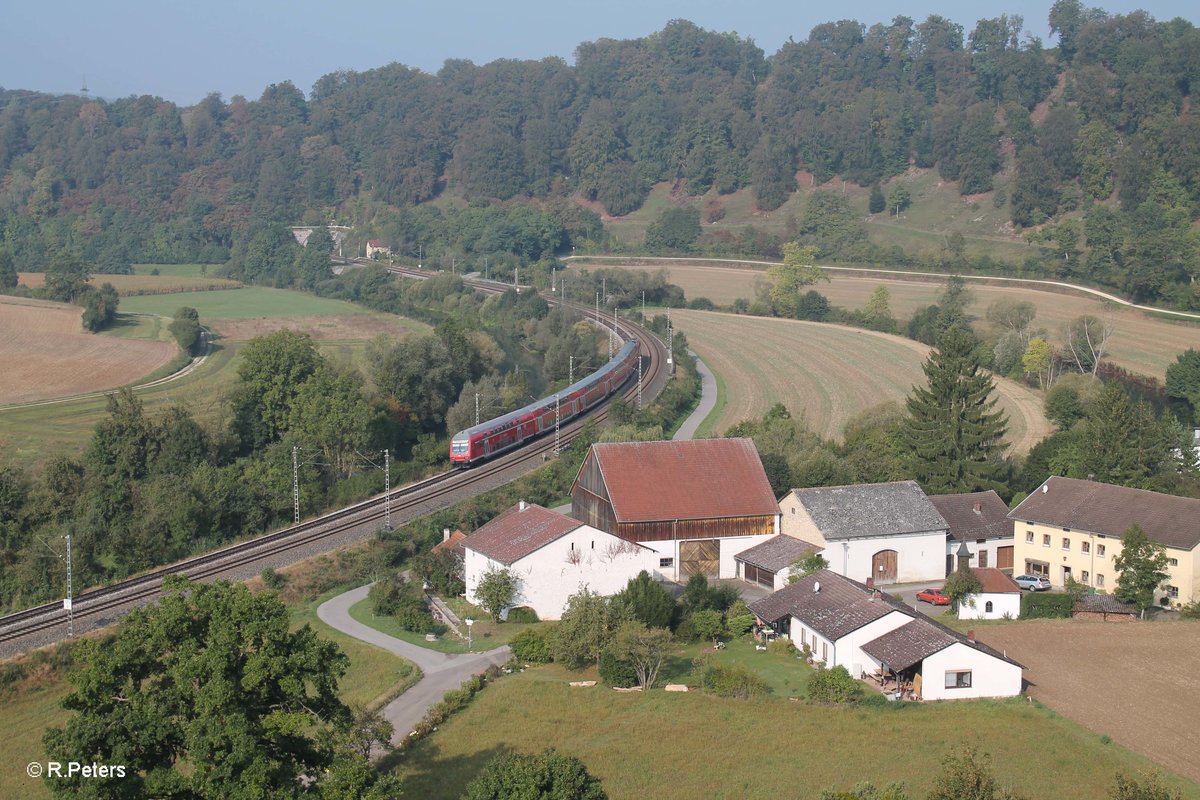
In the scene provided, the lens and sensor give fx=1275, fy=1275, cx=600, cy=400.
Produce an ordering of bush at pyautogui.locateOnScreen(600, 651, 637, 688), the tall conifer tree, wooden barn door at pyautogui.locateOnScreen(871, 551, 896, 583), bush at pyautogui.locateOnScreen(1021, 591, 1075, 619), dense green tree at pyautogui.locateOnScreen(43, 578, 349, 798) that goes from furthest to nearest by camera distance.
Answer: the tall conifer tree, wooden barn door at pyautogui.locateOnScreen(871, 551, 896, 583), bush at pyautogui.locateOnScreen(1021, 591, 1075, 619), bush at pyautogui.locateOnScreen(600, 651, 637, 688), dense green tree at pyautogui.locateOnScreen(43, 578, 349, 798)

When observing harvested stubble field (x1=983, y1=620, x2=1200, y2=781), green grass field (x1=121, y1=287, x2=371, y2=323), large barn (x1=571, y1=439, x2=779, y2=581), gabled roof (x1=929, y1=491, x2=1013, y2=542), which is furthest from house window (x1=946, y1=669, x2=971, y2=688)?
green grass field (x1=121, y1=287, x2=371, y2=323)

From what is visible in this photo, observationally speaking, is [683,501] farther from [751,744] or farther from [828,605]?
[751,744]

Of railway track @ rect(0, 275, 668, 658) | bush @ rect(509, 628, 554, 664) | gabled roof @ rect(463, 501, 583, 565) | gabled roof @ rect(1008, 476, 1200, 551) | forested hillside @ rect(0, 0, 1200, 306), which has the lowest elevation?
railway track @ rect(0, 275, 668, 658)

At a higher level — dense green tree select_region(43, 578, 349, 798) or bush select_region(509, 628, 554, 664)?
dense green tree select_region(43, 578, 349, 798)

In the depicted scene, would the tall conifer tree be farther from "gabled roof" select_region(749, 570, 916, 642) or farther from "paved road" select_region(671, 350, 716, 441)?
"gabled roof" select_region(749, 570, 916, 642)

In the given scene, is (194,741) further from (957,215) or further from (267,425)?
(957,215)

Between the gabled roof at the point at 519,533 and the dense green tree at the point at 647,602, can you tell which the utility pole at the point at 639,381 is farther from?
the dense green tree at the point at 647,602

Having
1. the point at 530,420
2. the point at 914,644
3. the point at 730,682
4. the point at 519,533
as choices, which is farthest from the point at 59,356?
the point at 914,644
